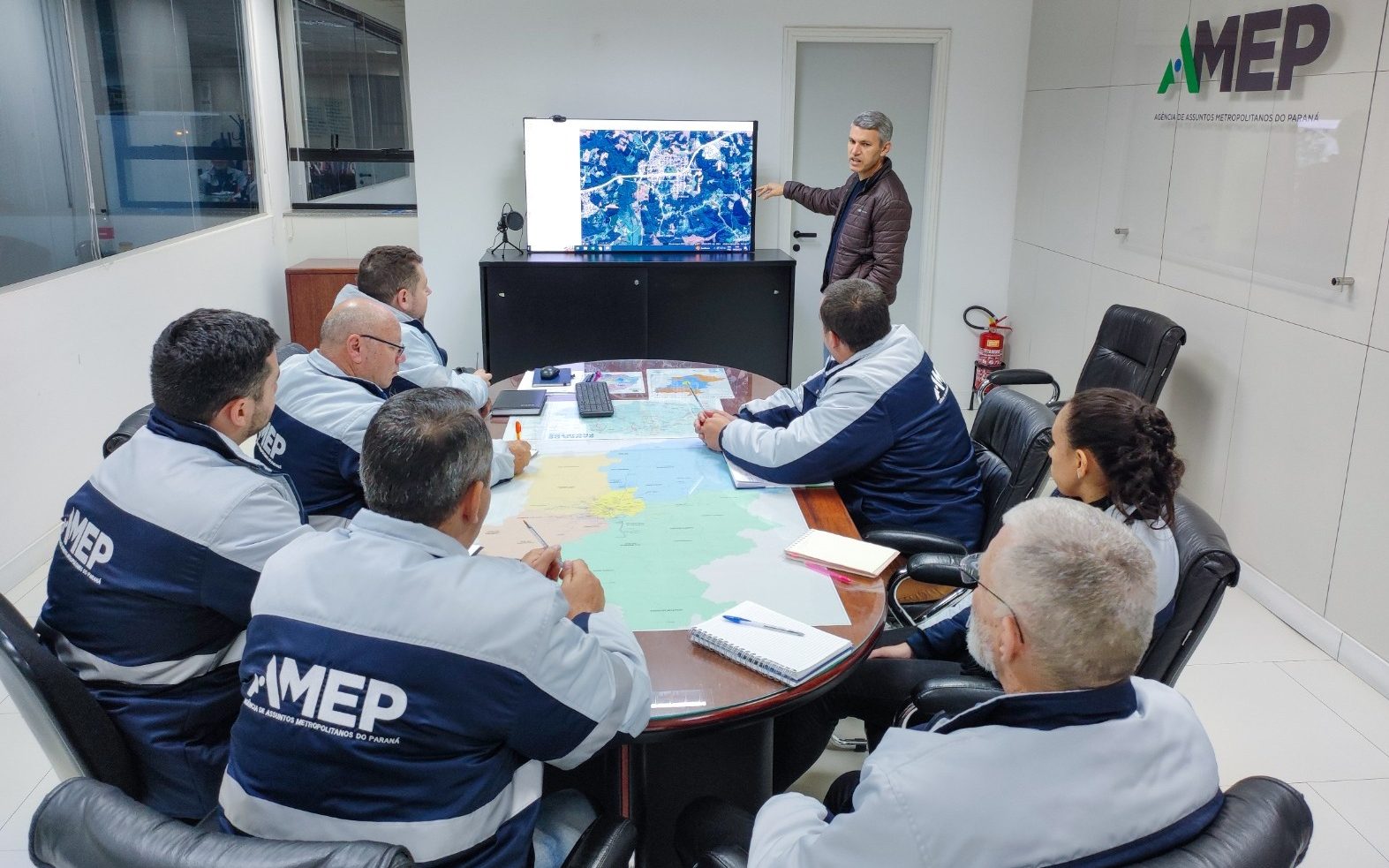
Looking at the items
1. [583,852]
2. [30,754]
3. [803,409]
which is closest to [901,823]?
[583,852]

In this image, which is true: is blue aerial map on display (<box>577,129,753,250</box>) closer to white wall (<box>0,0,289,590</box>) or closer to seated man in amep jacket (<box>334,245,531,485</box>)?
white wall (<box>0,0,289,590</box>)

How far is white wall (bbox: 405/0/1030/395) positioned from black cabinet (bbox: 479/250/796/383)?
1.76ft

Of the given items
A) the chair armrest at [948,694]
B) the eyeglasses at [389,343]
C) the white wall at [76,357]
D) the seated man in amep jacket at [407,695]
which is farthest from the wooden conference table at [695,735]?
the white wall at [76,357]

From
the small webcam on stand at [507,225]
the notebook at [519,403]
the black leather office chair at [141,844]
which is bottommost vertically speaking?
the notebook at [519,403]

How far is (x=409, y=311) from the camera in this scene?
133 inches

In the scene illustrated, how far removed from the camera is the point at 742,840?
1.52 meters

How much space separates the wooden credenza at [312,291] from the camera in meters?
6.51

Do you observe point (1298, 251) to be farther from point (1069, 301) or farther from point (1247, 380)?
point (1069, 301)

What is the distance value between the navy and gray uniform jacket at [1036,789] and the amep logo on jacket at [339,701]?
56cm

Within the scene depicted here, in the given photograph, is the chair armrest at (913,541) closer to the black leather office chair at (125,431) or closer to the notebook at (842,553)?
the notebook at (842,553)

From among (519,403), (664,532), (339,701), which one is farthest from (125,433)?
(339,701)

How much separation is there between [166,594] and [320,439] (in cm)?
81

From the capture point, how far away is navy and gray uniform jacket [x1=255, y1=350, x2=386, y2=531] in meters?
2.47

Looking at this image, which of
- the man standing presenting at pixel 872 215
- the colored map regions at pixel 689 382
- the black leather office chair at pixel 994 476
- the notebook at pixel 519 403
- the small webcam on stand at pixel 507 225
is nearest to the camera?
the black leather office chair at pixel 994 476
